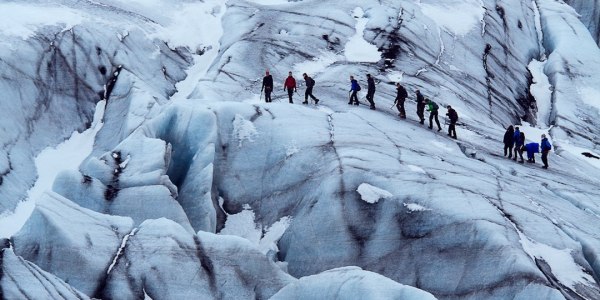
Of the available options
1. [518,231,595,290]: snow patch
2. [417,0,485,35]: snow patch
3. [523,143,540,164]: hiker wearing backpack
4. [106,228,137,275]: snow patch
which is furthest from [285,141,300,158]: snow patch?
[417,0,485,35]: snow patch

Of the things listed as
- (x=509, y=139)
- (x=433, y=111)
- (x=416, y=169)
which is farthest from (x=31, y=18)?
(x=509, y=139)

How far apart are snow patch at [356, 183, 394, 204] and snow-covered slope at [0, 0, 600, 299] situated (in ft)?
0.17

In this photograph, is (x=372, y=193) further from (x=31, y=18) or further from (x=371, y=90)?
(x=31, y=18)

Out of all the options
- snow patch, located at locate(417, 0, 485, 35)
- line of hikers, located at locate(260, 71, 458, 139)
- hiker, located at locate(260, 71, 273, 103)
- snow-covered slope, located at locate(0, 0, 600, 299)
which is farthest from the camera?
snow patch, located at locate(417, 0, 485, 35)

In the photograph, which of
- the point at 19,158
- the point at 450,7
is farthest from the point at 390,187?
A: the point at 450,7

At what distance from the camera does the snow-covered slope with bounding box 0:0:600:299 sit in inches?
892

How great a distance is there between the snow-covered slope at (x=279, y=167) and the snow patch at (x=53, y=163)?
398mm

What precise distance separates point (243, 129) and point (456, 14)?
1235 inches

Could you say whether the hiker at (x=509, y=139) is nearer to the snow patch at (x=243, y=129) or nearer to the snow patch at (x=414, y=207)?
the snow patch at (x=414, y=207)

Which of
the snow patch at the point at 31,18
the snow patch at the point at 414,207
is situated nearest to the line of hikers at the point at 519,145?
the snow patch at the point at 414,207

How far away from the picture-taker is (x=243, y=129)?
30.9 meters

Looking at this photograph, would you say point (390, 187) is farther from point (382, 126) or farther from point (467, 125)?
point (467, 125)

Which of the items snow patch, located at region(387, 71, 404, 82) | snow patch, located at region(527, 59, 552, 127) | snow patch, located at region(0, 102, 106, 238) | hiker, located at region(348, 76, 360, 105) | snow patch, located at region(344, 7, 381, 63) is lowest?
snow patch, located at region(527, 59, 552, 127)

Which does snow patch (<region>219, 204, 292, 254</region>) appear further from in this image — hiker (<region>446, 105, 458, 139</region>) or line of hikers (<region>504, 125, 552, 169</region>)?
line of hikers (<region>504, 125, 552, 169</region>)
